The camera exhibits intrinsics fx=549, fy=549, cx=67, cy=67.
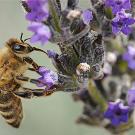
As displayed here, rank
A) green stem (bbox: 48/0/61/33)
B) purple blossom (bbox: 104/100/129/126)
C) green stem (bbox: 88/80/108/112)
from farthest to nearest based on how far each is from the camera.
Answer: green stem (bbox: 88/80/108/112), purple blossom (bbox: 104/100/129/126), green stem (bbox: 48/0/61/33)

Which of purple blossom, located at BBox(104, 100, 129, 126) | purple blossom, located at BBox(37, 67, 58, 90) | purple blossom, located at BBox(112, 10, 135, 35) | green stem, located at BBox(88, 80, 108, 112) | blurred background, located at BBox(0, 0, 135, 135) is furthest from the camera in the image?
blurred background, located at BBox(0, 0, 135, 135)

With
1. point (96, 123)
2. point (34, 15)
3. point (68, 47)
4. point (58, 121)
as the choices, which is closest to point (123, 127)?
point (96, 123)

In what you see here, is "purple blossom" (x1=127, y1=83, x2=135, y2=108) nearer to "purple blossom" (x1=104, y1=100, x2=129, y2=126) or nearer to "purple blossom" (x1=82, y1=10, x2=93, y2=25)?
"purple blossom" (x1=104, y1=100, x2=129, y2=126)

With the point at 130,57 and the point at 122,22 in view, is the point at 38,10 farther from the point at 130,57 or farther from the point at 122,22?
the point at 130,57

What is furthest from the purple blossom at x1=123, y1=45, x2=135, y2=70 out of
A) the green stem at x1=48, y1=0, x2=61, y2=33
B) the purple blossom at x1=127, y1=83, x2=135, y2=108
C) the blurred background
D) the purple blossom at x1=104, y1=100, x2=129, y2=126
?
the blurred background

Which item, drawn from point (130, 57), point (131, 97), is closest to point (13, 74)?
point (131, 97)

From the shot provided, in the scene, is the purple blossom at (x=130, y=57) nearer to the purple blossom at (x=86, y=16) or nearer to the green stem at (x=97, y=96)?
the green stem at (x=97, y=96)
